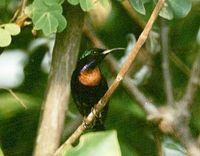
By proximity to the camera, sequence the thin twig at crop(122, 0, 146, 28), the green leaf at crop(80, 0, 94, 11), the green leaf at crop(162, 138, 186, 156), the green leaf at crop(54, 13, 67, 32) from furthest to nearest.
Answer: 1. the thin twig at crop(122, 0, 146, 28)
2. the green leaf at crop(162, 138, 186, 156)
3. the green leaf at crop(54, 13, 67, 32)
4. the green leaf at crop(80, 0, 94, 11)

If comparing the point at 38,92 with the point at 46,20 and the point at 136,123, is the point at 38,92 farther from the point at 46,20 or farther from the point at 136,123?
the point at 46,20

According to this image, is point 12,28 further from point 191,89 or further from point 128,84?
point 191,89

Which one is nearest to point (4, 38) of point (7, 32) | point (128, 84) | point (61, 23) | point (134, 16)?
point (7, 32)

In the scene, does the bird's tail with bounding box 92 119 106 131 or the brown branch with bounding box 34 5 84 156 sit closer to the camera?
the brown branch with bounding box 34 5 84 156

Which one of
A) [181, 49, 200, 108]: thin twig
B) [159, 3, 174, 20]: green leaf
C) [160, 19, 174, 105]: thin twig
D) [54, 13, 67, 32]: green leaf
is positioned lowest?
[160, 19, 174, 105]: thin twig

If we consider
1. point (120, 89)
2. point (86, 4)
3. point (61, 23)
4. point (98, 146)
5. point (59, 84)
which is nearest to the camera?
point (98, 146)

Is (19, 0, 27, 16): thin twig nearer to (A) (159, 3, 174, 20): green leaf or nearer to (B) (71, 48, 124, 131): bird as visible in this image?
(B) (71, 48, 124, 131): bird

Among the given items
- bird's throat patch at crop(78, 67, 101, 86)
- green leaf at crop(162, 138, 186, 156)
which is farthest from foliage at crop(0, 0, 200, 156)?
bird's throat patch at crop(78, 67, 101, 86)
